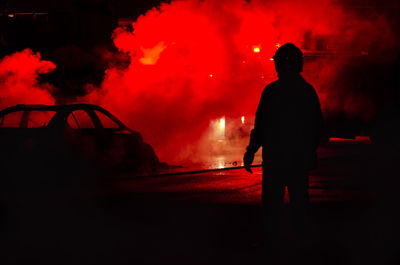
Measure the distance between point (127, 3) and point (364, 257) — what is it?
72.2 feet

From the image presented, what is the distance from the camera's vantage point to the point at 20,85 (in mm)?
17469

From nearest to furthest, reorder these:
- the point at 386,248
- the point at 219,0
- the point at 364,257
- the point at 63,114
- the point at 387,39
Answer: the point at 364,257 → the point at 386,248 → the point at 63,114 → the point at 219,0 → the point at 387,39

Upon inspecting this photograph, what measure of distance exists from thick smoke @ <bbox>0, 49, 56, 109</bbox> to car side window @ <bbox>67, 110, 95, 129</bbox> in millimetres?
5299

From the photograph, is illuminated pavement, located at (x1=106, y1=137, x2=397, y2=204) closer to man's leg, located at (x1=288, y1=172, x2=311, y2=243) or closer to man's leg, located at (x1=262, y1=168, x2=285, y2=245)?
man's leg, located at (x1=262, y1=168, x2=285, y2=245)

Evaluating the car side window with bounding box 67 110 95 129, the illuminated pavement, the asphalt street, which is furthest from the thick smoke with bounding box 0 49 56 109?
the asphalt street

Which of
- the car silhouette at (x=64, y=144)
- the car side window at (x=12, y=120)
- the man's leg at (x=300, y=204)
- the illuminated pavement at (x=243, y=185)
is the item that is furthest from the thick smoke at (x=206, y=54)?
the man's leg at (x=300, y=204)

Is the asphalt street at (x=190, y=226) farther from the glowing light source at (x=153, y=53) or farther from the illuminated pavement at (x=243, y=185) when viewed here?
the glowing light source at (x=153, y=53)

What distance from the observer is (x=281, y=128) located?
5.22 meters

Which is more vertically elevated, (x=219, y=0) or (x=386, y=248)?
(x=219, y=0)

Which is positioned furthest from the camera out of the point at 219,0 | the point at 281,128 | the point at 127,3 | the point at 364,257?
the point at 127,3

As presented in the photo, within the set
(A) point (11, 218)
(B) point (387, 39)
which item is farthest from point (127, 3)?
(A) point (11, 218)

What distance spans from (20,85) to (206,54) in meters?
5.28

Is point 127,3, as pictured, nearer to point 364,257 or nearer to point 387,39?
point 387,39

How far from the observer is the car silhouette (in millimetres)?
10734
